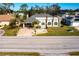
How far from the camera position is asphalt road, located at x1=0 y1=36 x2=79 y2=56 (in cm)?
291

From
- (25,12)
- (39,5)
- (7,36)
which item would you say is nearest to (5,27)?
(7,36)

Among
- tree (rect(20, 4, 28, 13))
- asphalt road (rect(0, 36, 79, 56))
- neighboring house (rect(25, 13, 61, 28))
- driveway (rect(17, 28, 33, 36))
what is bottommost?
asphalt road (rect(0, 36, 79, 56))

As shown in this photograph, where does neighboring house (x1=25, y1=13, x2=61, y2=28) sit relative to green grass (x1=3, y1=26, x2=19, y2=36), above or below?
above

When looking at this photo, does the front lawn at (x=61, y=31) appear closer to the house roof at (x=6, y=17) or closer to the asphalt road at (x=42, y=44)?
the asphalt road at (x=42, y=44)

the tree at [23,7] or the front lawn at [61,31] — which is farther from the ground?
the tree at [23,7]

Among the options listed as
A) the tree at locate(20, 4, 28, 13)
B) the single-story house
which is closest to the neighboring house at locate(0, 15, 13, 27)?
the tree at locate(20, 4, 28, 13)

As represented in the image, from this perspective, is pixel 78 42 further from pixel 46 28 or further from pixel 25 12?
pixel 25 12

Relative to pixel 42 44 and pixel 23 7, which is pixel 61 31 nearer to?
pixel 42 44

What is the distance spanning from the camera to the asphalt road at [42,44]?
291cm

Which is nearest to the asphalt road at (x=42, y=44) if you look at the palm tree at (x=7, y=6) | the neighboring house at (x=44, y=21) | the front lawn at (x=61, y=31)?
the front lawn at (x=61, y=31)

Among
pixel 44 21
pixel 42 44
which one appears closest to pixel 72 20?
pixel 44 21

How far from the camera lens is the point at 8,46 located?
9.62 ft

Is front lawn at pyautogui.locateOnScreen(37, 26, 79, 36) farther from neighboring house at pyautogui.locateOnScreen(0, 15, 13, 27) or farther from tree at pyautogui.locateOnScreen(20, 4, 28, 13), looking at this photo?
neighboring house at pyautogui.locateOnScreen(0, 15, 13, 27)

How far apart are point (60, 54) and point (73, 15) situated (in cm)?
56
